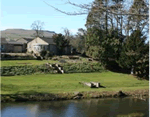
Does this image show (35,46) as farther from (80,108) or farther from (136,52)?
(80,108)

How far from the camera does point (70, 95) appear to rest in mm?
27125

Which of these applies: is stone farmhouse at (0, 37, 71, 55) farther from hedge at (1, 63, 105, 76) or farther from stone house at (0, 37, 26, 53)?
hedge at (1, 63, 105, 76)

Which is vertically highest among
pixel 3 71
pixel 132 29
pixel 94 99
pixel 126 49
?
pixel 132 29

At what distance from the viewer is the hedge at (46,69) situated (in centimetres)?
3650

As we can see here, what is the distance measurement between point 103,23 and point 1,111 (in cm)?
3198

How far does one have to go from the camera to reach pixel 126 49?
42.5m

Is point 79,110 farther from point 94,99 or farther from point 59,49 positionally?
point 59,49

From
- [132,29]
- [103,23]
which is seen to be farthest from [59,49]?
[132,29]

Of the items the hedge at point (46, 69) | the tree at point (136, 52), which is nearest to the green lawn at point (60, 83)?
the hedge at point (46, 69)

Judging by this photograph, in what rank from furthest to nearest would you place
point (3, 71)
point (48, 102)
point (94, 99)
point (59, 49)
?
point (59, 49) → point (3, 71) → point (94, 99) → point (48, 102)

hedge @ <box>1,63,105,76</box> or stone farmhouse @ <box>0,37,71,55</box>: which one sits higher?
stone farmhouse @ <box>0,37,71,55</box>

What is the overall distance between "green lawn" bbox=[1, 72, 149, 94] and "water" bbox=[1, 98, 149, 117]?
3.68 m

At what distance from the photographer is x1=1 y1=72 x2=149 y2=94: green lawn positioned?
28153mm

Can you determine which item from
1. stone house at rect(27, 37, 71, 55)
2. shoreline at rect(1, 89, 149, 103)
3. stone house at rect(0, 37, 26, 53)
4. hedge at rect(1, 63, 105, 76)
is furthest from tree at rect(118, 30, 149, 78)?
stone house at rect(0, 37, 26, 53)
